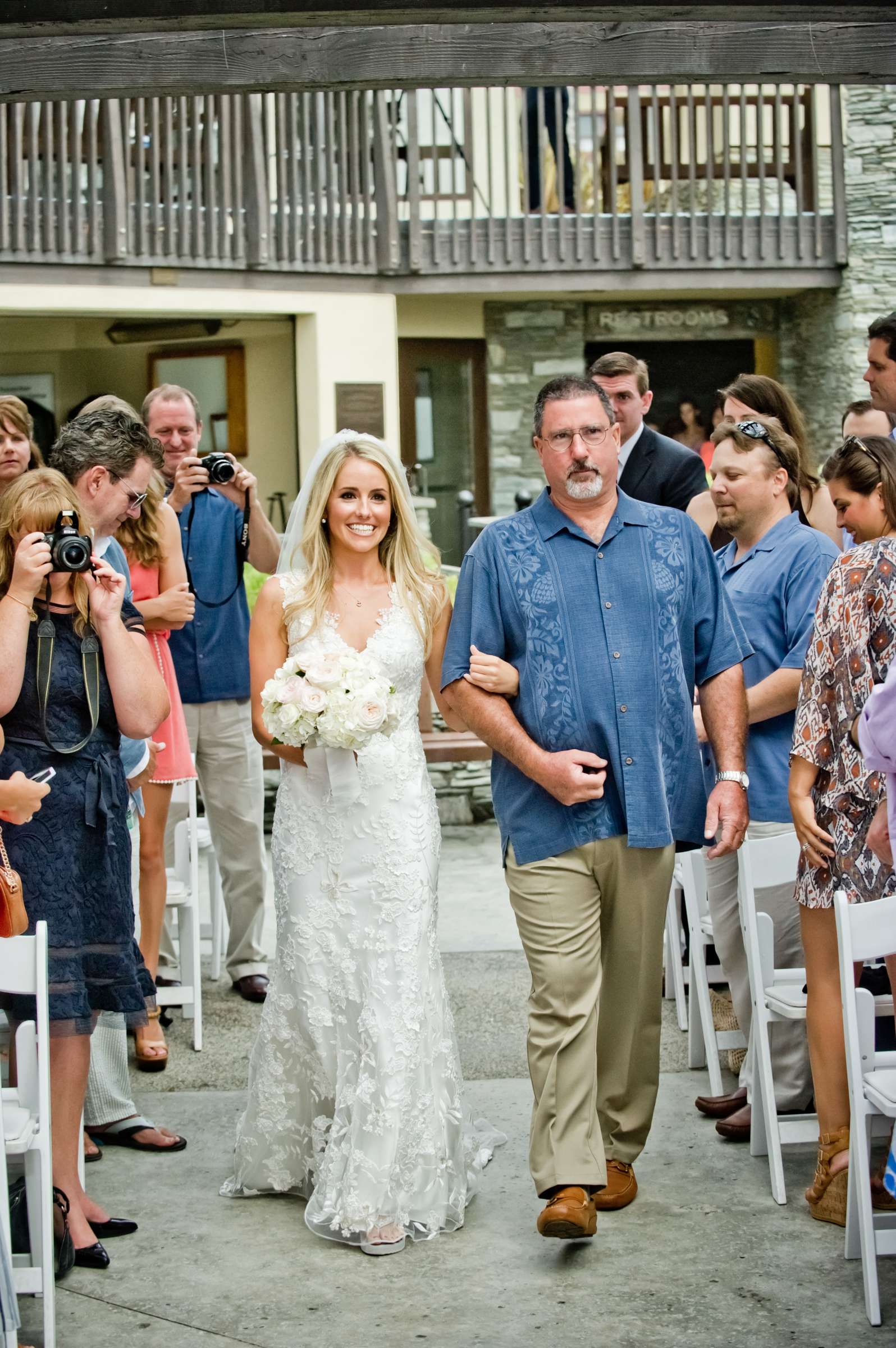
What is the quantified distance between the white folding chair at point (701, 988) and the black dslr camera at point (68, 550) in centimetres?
221

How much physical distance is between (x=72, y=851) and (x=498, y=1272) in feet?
4.97

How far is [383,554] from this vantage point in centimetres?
489

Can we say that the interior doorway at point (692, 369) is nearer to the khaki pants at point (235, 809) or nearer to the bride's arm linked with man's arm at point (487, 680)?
the khaki pants at point (235, 809)

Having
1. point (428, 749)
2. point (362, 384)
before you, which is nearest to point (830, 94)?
point (362, 384)

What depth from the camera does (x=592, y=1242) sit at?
433 centimetres

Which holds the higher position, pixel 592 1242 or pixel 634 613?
pixel 634 613

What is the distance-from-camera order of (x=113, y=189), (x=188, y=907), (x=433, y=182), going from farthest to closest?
1. (x=433, y=182)
2. (x=113, y=189)
3. (x=188, y=907)

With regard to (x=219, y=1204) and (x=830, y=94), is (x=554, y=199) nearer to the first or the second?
(x=830, y=94)

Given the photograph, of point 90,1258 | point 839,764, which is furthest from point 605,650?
point 90,1258

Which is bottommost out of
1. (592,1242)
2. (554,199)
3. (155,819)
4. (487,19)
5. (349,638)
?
(592,1242)

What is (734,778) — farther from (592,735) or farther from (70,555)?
(70,555)

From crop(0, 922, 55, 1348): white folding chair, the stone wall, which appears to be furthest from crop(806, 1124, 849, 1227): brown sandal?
the stone wall

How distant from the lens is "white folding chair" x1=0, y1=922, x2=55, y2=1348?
370 centimetres

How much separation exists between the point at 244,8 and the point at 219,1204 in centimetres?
320
